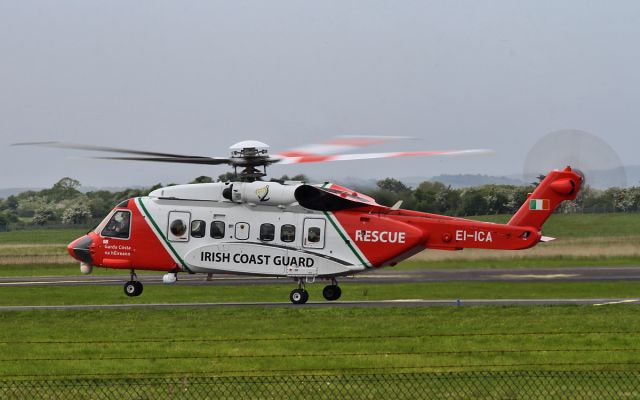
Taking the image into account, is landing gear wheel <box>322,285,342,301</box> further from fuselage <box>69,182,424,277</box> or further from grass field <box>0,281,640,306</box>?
grass field <box>0,281,640,306</box>

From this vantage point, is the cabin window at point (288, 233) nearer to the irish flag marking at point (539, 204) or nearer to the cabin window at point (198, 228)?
the cabin window at point (198, 228)

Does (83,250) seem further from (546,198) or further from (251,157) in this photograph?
(546,198)

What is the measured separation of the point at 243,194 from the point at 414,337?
8.91m

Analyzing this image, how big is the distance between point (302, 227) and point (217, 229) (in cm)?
250

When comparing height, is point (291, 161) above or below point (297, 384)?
above

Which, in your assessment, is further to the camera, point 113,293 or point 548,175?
point 113,293

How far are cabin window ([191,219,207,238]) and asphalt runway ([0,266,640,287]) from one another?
8236 mm

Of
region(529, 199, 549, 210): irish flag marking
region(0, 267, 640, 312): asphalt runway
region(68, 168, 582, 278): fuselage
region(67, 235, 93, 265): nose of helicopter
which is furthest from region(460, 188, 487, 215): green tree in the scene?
region(67, 235, 93, 265): nose of helicopter

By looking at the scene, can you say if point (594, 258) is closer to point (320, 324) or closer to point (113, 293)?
point (113, 293)

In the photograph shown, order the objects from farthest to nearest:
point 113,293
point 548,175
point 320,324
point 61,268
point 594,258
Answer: point 61,268
point 594,258
point 113,293
point 548,175
point 320,324

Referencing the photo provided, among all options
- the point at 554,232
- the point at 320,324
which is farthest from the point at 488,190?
the point at 320,324

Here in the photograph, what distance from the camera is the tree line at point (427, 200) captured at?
3616cm

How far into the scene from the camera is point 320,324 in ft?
85.8

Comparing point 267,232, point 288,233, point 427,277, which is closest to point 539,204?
point 288,233
